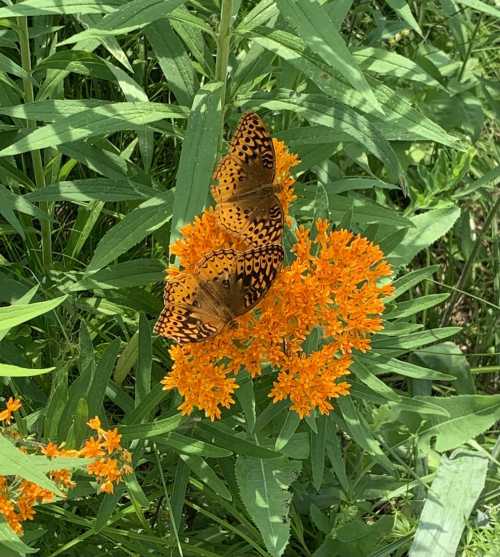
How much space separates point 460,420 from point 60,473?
142 centimetres

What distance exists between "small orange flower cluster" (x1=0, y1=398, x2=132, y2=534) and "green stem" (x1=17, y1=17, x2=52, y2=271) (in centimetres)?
99

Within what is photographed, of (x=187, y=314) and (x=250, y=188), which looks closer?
(x=187, y=314)

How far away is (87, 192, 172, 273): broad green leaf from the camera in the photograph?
2.51 metres

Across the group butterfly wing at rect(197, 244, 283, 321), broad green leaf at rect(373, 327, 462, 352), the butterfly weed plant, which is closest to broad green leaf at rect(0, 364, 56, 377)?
the butterfly weed plant

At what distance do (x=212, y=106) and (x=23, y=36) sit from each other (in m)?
0.80

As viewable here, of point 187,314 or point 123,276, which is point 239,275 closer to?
point 187,314

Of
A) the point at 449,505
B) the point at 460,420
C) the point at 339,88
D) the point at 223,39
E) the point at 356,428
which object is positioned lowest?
the point at 449,505

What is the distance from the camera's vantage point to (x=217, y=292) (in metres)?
2.13

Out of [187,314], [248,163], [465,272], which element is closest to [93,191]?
[248,163]

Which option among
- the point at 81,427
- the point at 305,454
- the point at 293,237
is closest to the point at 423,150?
the point at 293,237

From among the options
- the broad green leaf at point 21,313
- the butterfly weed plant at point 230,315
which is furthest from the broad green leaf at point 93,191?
the broad green leaf at point 21,313

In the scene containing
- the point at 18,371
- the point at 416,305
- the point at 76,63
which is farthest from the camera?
the point at 76,63

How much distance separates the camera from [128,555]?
2902mm

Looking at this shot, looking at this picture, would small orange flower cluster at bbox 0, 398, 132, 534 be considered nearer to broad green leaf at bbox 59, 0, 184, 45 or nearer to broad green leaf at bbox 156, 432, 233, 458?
broad green leaf at bbox 156, 432, 233, 458
